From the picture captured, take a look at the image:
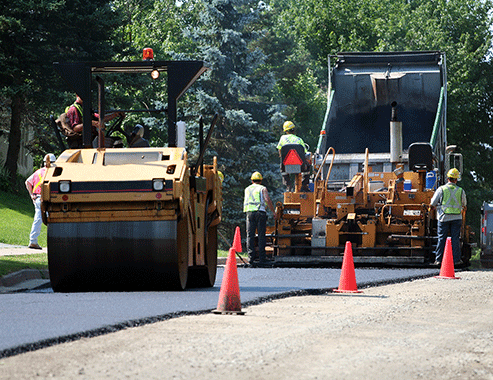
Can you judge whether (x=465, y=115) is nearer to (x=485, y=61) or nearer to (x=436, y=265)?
(x=485, y=61)

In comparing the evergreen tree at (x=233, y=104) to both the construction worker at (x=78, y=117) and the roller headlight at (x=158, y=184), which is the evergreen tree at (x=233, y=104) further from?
the roller headlight at (x=158, y=184)

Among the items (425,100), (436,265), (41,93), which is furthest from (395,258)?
(41,93)

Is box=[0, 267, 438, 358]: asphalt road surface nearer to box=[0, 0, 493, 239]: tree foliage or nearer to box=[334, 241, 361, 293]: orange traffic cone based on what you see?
box=[334, 241, 361, 293]: orange traffic cone

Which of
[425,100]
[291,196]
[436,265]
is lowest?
[436,265]

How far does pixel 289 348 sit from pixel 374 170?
10977 mm

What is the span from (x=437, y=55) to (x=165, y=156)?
9.69 meters

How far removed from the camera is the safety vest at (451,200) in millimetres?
15477

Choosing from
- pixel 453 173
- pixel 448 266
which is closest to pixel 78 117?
pixel 448 266

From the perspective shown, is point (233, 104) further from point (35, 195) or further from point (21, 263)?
point (21, 263)

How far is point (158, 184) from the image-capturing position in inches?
357

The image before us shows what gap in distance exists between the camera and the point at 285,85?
46906mm

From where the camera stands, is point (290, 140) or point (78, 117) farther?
point (290, 140)

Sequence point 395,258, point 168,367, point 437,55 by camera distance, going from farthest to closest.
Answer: point 437,55 → point 395,258 → point 168,367

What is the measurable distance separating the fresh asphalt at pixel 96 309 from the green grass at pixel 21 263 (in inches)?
90.1
